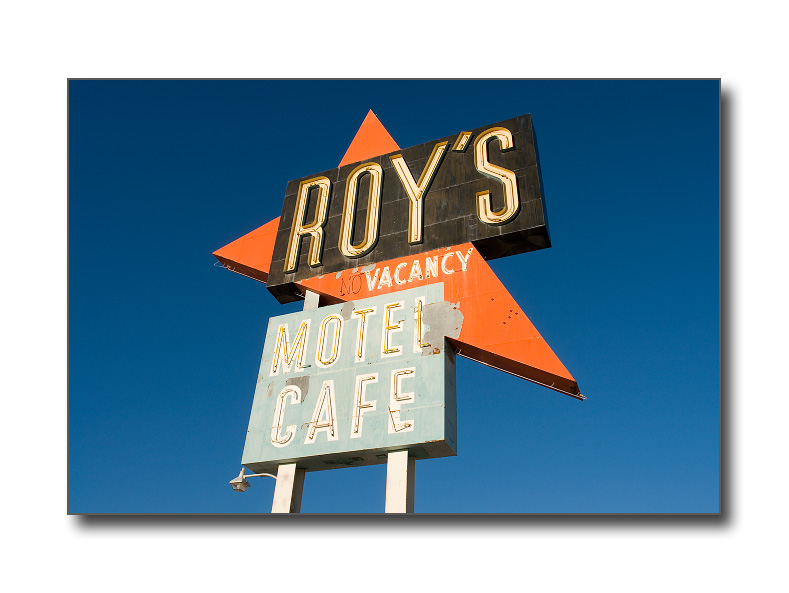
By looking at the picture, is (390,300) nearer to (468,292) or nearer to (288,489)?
(468,292)

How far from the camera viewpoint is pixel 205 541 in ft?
24.3

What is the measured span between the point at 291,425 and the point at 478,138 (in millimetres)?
5209

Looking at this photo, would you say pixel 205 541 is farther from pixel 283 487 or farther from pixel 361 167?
pixel 361 167

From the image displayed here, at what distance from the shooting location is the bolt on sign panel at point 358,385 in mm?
9305

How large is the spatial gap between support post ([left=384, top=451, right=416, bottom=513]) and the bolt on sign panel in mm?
123

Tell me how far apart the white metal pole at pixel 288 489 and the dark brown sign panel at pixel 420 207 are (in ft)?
10.3

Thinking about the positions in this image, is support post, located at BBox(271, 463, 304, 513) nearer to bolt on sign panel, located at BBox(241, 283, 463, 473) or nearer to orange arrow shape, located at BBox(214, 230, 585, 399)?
bolt on sign panel, located at BBox(241, 283, 463, 473)

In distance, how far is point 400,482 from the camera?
350 inches

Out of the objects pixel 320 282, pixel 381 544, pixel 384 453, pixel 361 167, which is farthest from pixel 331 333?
pixel 381 544

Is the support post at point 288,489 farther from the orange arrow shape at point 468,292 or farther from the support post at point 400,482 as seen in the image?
the orange arrow shape at point 468,292

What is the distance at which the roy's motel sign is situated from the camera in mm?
9477

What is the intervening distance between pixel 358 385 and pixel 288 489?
153cm

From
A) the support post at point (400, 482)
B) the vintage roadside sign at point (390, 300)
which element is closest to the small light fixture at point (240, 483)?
the vintage roadside sign at point (390, 300)

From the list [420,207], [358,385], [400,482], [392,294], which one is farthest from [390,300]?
[400,482]
